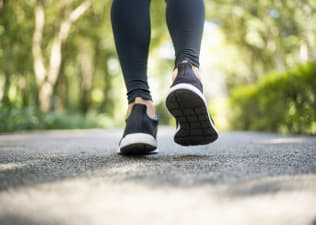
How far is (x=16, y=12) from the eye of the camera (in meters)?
12.5

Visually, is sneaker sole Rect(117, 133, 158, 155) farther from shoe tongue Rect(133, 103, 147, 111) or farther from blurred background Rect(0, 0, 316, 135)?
blurred background Rect(0, 0, 316, 135)

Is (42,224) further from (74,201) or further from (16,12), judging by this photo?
(16,12)

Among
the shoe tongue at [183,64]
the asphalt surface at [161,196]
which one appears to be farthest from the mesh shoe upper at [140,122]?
the asphalt surface at [161,196]

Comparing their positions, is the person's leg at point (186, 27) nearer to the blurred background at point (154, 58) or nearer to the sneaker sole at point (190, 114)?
the sneaker sole at point (190, 114)

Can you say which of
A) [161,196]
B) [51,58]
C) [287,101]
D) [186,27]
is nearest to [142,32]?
[186,27]

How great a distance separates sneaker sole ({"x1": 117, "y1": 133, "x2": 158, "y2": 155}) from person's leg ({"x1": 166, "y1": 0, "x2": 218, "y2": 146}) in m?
0.12

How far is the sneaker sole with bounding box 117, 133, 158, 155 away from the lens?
1820mm

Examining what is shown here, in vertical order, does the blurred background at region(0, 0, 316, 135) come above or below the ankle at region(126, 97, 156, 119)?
above

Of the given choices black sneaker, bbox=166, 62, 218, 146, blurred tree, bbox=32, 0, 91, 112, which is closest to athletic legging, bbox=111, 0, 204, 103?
black sneaker, bbox=166, 62, 218, 146

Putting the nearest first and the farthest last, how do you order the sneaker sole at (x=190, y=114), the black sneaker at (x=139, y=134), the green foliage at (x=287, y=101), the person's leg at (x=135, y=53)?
1. the sneaker sole at (x=190, y=114)
2. the black sneaker at (x=139, y=134)
3. the person's leg at (x=135, y=53)
4. the green foliage at (x=287, y=101)

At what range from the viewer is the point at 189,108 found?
1.76 metres

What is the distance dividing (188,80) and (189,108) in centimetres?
11

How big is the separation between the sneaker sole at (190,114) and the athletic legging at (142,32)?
199 millimetres

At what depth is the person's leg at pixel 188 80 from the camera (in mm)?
1739
